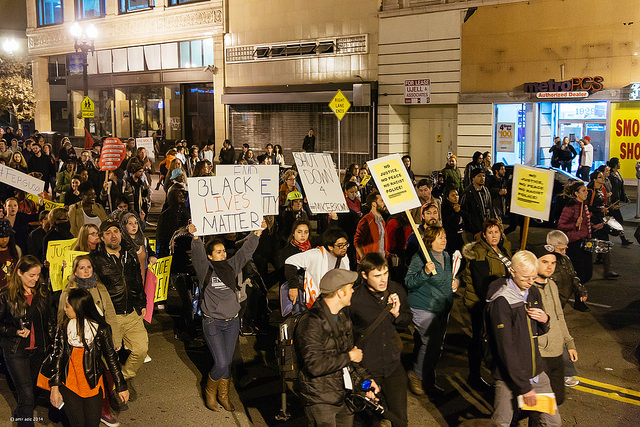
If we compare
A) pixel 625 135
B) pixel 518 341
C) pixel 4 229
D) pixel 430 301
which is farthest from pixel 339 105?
pixel 518 341

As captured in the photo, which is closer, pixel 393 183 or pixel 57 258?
pixel 393 183

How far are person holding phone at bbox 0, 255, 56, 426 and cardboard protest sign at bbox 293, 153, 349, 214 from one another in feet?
13.3

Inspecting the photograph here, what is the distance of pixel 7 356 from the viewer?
622cm

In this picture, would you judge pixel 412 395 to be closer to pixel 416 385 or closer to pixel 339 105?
pixel 416 385

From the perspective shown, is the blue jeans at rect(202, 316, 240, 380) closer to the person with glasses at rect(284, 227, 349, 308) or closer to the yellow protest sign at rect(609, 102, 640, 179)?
the person with glasses at rect(284, 227, 349, 308)

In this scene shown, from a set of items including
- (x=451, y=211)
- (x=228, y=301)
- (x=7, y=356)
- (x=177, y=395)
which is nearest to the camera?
(x=7, y=356)

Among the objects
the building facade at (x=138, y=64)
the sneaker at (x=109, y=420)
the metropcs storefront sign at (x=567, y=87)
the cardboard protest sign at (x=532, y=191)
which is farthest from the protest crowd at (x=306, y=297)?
the building facade at (x=138, y=64)

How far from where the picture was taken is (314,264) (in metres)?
7.14

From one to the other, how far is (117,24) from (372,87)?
18.4 m

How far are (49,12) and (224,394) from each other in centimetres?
4396

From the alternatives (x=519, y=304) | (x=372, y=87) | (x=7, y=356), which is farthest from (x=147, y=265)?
(x=372, y=87)

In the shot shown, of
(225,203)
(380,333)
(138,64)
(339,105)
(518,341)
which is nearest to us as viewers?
(518,341)

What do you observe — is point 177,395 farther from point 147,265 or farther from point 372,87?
point 372,87

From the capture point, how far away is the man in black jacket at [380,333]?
18.3 feet
